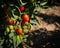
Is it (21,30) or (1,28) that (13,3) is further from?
(1,28)

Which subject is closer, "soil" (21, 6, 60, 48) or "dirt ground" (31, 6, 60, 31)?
"soil" (21, 6, 60, 48)

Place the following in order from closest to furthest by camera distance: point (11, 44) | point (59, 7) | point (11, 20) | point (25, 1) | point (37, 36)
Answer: point (11, 20)
point (25, 1)
point (11, 44)
point (37, 36)
point (59, 7)

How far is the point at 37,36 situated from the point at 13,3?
2460 mm

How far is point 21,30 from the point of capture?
1804 mm

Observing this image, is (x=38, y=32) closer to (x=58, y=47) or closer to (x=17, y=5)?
(x=58, y=47)

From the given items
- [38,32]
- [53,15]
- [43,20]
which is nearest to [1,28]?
[38,32]

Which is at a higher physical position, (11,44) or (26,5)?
(26,5)

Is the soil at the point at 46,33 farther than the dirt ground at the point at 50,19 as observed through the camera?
No

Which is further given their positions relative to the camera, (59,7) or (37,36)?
(59,7)

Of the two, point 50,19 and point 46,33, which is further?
point 50,19

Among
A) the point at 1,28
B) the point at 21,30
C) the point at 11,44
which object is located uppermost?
the point at 21,30

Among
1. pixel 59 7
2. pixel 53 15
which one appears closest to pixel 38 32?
pixel 53 15

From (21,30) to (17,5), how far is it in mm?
265

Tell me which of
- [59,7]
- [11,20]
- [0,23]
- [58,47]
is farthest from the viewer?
[59,7]
